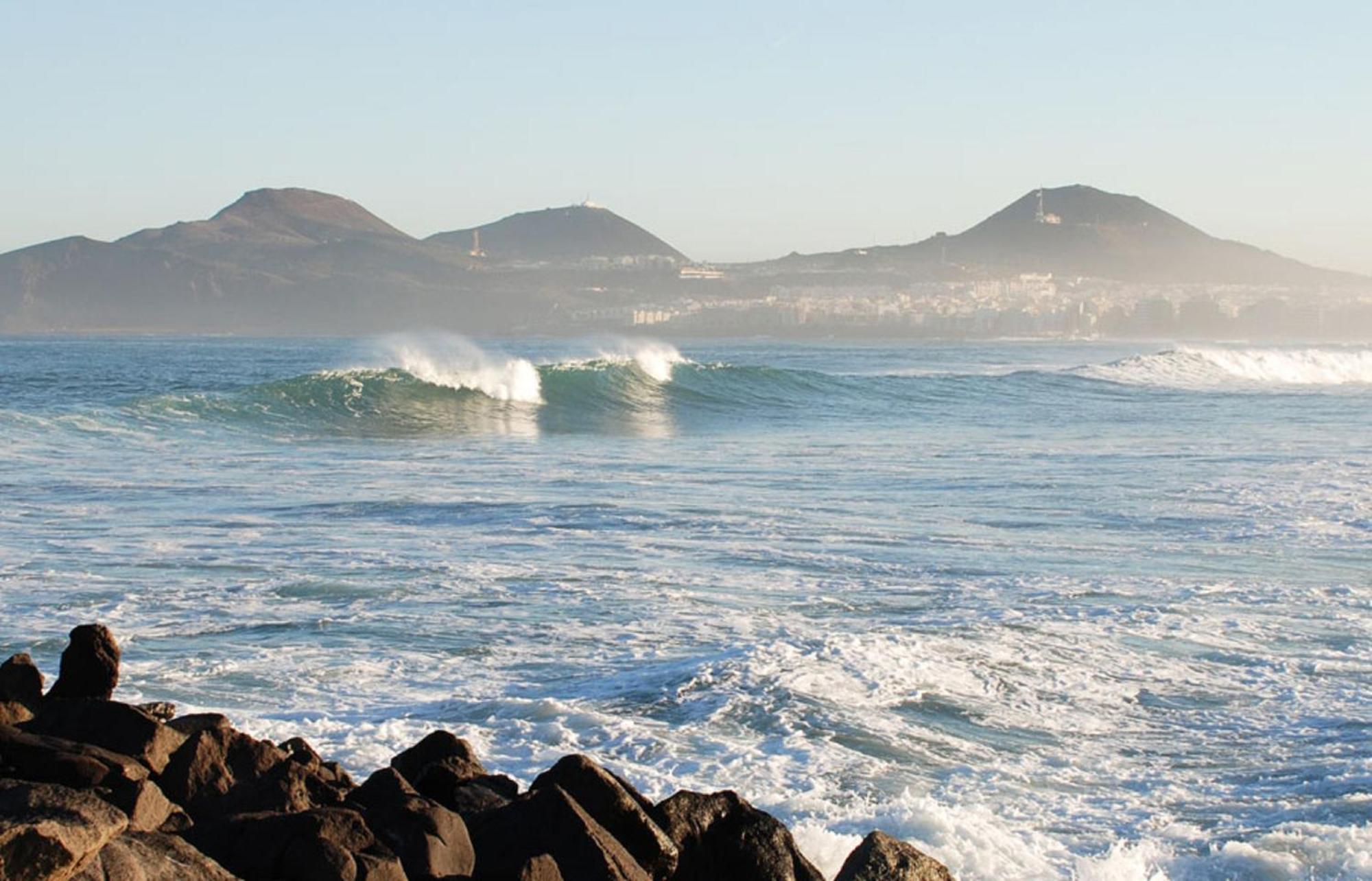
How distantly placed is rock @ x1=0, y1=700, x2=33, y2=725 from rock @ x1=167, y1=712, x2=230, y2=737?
1.65 ft

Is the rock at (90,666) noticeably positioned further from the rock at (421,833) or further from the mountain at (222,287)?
the mountain at (222,287)

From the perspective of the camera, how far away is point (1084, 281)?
188 m

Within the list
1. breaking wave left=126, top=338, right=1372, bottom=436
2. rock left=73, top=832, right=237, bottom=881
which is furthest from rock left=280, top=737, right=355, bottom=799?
breaking wave left=126, top=338, right=1372, bottom=436

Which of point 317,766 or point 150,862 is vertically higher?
point 150,862

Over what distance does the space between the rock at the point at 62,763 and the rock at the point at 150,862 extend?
1.84 feet

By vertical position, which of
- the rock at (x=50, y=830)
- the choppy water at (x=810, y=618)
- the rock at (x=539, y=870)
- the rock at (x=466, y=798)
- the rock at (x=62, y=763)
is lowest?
the choppy water at (x=810, y=618)

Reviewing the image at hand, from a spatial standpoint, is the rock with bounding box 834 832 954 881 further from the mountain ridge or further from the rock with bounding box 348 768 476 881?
the mountain ridge

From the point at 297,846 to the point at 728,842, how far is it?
1.18m

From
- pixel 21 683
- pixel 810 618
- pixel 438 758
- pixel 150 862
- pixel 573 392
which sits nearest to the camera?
pixel 150 862

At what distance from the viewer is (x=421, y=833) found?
446 cm

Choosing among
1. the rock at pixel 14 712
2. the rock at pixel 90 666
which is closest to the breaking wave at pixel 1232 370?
the rock at pixel 90 666

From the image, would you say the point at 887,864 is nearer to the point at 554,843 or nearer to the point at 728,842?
the point at 728,842

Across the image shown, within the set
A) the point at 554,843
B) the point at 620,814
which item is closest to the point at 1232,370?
the point at 620,814

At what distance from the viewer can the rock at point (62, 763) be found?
472 cm
